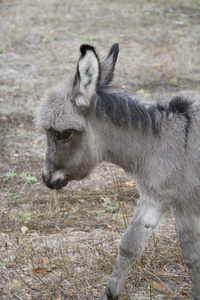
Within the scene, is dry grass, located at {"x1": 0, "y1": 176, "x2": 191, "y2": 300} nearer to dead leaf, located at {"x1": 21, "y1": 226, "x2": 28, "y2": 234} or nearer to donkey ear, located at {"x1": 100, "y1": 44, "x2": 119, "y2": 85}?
dead leaf, located at {"x1": 21, "y1": 226, "x2": 28, "y2": 234}

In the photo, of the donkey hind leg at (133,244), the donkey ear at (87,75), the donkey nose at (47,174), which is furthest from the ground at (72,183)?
the donkey nose at (47,174)

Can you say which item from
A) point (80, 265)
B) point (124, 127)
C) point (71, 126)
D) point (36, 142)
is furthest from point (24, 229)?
point (36, 142)

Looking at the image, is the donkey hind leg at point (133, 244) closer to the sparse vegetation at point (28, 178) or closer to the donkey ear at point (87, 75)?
the donkey ear at point (87, 75)

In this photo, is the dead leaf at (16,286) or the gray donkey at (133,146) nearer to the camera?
the gray donkey at (133,146)

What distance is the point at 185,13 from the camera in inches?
615

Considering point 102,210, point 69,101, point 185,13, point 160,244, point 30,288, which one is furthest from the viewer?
point 185,13

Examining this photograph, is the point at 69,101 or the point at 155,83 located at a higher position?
the point at 69,101

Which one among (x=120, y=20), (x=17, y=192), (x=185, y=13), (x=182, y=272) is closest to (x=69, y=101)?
(x=182, y=272)

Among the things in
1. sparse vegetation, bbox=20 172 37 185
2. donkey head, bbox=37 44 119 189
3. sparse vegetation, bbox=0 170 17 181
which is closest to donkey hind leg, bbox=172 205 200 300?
donkey head, bbox=37 44 119 189

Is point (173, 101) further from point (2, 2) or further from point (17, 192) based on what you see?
point (2, 2)

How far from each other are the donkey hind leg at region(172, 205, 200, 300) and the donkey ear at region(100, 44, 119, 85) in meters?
1.38

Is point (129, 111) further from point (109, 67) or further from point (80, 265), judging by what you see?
point (80, 265)

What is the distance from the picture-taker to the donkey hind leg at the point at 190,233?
12.3 ft

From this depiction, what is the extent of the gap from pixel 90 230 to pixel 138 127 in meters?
1.85
